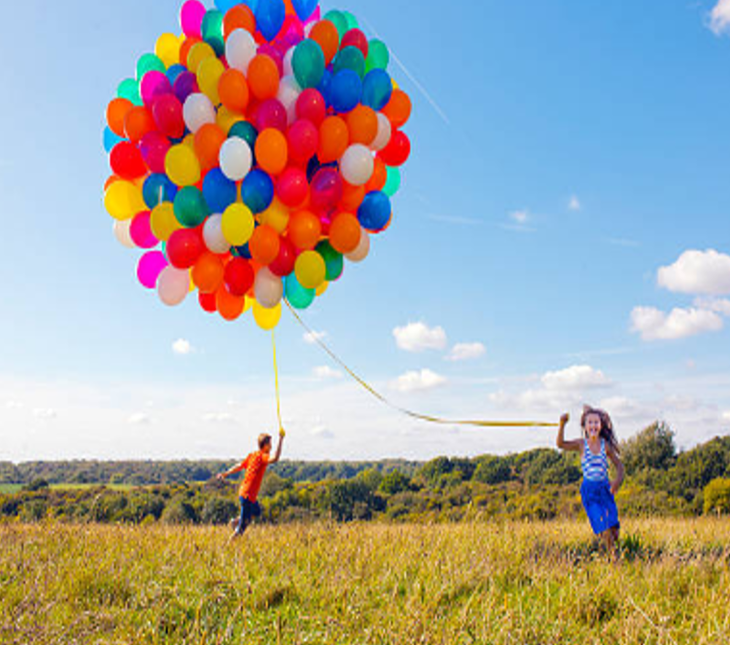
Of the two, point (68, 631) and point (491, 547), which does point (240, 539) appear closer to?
point (491, 547)

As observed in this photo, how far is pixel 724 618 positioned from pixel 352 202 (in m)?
4.66

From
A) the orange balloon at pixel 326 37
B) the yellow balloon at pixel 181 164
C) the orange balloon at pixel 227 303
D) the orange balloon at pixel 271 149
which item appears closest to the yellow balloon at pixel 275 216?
the orange balloon at pixel 271 149

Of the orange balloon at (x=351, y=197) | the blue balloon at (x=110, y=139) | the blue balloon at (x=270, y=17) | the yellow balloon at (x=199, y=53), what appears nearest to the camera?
the yellow balloon at (x=199, y=53)

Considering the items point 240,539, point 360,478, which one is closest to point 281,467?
point 360,478

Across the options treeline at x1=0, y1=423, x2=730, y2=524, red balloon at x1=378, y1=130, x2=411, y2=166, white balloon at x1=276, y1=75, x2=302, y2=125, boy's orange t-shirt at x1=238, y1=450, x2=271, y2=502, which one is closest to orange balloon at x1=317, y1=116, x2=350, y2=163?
white balloon at x1=276, y1=75, x2=302, y2=125

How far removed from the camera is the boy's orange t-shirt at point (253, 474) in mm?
8289

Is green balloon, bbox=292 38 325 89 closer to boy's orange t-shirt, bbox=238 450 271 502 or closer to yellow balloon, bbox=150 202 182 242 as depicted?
yellow balloon, bbox=150 202 182 242

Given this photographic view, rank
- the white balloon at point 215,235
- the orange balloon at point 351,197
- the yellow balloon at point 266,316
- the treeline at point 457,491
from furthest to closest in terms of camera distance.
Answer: the treeline at point 457,491 < the yellow balloon at point 266,316 < the orange balloon at point 351,197 < the white balloon at point 215,235

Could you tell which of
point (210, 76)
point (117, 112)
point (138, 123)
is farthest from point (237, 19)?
A: point (117, 112)

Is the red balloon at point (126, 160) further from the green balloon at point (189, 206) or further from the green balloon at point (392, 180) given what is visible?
the green balloon at point (392, 180)

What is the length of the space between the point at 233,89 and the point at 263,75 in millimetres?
307

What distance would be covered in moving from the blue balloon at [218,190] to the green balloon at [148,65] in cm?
159

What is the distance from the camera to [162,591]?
4.50 m

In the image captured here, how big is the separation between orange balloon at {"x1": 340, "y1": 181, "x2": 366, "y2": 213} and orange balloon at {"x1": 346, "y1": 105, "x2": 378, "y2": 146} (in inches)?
17.7
